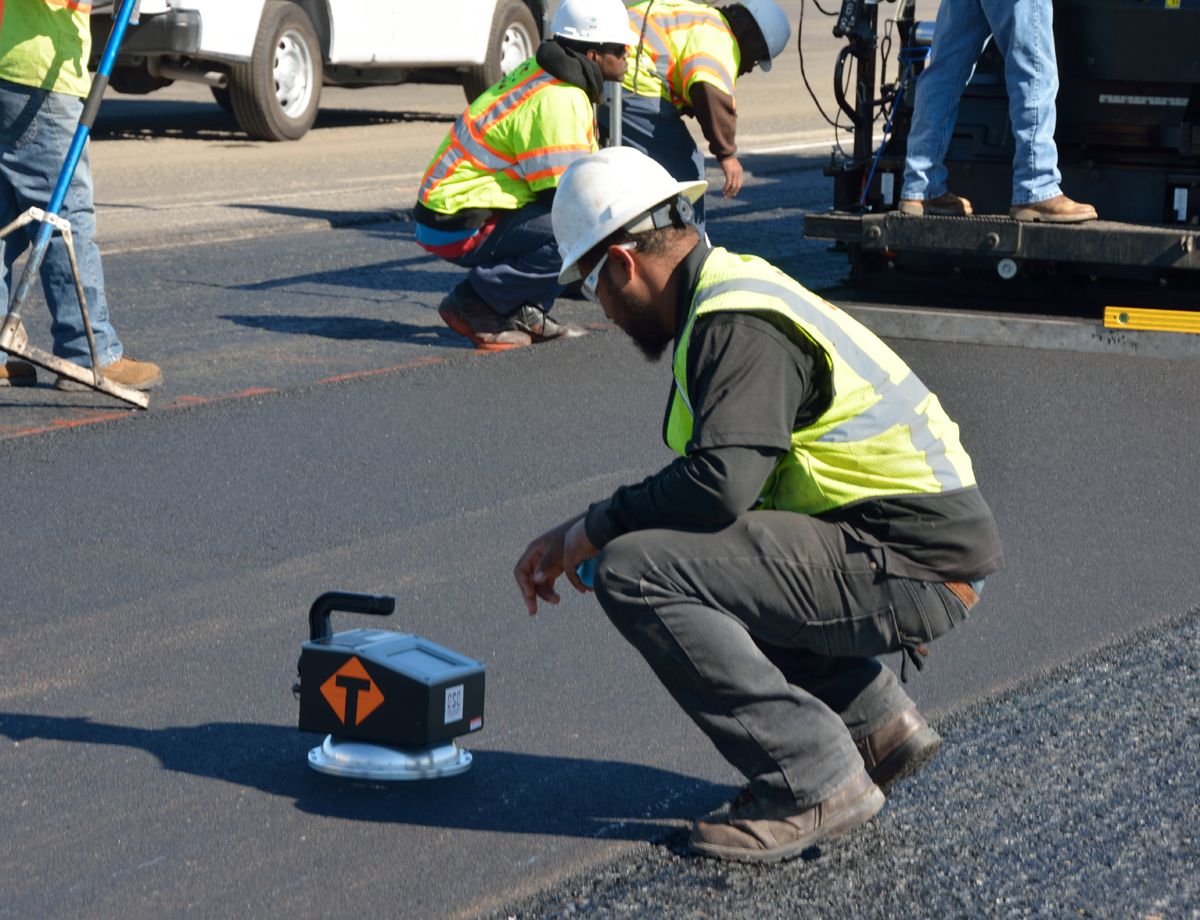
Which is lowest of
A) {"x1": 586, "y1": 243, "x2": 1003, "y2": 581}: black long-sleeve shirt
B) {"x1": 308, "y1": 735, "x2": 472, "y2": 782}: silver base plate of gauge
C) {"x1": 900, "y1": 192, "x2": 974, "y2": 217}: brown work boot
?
{"x1": 308, "y1": 735, "x2": 472, "y2": 782}: silver base plate of gauge

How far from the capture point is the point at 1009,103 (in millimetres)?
8109

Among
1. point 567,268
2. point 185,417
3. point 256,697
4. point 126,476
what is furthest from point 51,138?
point 567,268

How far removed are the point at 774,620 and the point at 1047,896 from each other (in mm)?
665

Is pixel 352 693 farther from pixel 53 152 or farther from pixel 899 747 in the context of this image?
pixel 53 152

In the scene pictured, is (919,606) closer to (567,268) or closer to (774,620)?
(774,620)

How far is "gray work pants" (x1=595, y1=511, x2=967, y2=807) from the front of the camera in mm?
3404

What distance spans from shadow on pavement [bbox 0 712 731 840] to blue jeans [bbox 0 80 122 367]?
10.5ft

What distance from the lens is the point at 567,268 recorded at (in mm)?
3568

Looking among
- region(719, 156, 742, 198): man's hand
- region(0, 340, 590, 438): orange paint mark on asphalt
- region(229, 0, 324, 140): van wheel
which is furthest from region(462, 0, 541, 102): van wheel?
region(0, 340, 590, 438): orange paint mark on asphalt

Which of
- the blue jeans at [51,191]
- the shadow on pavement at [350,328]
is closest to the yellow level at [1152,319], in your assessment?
the shadow on pavement at [350,328]

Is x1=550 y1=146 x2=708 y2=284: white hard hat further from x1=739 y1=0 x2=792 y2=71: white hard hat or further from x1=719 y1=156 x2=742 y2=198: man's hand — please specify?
x1=739 y1=0 x2=792 y2=71: white hard hat

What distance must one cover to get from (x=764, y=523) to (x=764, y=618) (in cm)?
17

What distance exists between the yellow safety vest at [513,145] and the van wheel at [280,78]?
6993mm

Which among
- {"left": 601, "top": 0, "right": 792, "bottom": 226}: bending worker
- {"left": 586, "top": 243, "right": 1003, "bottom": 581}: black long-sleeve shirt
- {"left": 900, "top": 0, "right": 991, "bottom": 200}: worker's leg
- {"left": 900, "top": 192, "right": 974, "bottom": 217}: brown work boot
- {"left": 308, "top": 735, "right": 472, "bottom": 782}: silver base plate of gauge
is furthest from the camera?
{"left": 601, "top": 0, "right": 792, "bottom": 226}: bending worker
